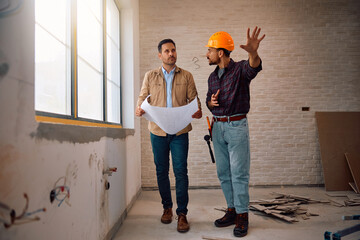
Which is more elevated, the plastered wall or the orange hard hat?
the orange hard hat

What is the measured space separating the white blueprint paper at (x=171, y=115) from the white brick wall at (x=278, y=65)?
83.5 inches

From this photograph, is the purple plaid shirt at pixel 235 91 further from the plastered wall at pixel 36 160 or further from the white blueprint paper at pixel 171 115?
the plastered wall at pixel 36 160

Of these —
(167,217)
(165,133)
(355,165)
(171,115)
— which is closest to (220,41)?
(171,115)

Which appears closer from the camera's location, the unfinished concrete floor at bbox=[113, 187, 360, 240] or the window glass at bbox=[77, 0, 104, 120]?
the window glass at bbox=[77, 0, 104, 120]

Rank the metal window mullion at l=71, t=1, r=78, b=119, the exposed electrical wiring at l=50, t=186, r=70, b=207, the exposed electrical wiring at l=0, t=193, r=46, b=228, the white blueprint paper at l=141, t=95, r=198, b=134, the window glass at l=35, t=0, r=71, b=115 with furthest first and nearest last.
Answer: the white blueprint paper at l=141, t=95, r=198, b=134 → the metal window mullion at l=71, t=1, r=78, b=119 → the window glass at l=35, t=0, r=71, b=115 → the exposed electrical wiring at l=50, t=186, r=70, b=207 → the exposed electrical wiring at l=0, t=193, r=46, b=228

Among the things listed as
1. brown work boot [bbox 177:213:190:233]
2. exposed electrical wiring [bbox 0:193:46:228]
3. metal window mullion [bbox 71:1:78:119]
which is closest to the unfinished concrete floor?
brown work boot [bbox 177:213:190:233]

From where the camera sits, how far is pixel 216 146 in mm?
2820

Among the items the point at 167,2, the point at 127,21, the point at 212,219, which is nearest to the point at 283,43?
the point at 167,2

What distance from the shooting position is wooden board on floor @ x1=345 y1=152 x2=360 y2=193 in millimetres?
4369

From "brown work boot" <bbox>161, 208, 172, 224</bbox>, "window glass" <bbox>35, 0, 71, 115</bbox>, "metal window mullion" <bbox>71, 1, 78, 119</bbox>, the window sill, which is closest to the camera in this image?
the window sill

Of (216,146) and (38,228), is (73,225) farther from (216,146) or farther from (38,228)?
(216,146)

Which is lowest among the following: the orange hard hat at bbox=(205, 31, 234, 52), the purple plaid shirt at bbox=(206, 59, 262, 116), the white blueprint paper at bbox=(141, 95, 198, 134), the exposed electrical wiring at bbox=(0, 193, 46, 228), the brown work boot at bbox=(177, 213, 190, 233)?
the brown work boot at bbox=(177, 213, 190, 233)

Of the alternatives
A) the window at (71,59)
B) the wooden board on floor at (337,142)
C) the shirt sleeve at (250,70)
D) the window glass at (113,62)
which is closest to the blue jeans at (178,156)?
the window at (71,59)

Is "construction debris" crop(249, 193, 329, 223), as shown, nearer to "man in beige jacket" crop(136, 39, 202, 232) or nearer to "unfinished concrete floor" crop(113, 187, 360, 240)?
"unfinished concrete floor" crop(113, 187, 360, 240)
